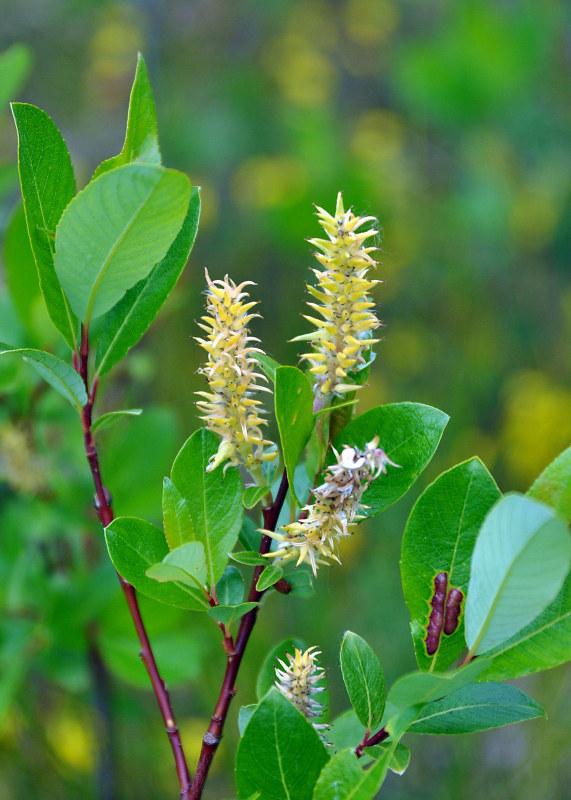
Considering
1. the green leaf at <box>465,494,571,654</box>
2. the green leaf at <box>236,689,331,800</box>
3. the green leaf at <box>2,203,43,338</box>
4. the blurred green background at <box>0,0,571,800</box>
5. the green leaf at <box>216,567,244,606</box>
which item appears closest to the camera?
the green leaf at <box>465,494,571,654</box>

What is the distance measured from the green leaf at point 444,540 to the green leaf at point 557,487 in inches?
1.1

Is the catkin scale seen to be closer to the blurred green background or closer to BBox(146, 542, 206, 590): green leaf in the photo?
BBox(146, 542, 206, 590): green leaf

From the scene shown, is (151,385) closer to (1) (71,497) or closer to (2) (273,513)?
(1) (71,497)

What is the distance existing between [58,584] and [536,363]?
2.47 meters

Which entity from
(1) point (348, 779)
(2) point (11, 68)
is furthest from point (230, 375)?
(2) point (11, 68)

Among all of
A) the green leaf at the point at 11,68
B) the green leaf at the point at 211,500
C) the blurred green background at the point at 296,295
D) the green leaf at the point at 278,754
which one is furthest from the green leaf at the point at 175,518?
the green leaf at the point at 11,68

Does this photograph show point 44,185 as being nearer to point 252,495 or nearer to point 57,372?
point 57,372

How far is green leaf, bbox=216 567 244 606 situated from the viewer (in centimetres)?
56

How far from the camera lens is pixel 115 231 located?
46cm

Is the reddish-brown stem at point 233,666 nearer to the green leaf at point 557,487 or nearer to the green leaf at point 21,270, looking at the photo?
the green leaf at point 557,487

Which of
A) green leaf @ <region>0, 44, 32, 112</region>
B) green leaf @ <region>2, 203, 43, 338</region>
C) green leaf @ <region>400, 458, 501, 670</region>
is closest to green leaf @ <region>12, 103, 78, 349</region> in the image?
green leaf @ <region>400, 458, 501, 670</region>

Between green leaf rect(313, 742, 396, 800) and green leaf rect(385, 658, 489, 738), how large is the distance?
2 cm

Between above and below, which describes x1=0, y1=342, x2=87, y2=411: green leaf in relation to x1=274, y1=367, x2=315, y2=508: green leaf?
above

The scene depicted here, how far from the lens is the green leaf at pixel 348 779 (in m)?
0.43
